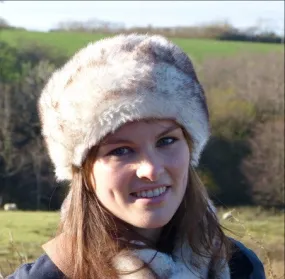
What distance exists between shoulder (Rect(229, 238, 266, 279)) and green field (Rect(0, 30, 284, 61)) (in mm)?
12051

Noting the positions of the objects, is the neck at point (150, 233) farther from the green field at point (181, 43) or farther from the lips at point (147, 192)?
the green field at point (181, 43)

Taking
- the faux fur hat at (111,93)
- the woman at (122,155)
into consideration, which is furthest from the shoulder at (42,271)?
the faux fur hat at (111,93)

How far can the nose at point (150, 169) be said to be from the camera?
2.08 meters

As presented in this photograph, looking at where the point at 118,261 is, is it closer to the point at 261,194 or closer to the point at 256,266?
the point at 256,266

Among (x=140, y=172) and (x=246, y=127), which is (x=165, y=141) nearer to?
(x=140, y=172)

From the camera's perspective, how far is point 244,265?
2463mm

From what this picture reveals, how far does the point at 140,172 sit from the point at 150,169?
0.09 feet

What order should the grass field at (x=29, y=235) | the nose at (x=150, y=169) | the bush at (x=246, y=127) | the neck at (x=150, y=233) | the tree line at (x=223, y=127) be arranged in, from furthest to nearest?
the bush at (x=246, y=127), the tree line at (x=223, y=127), the grass field at (x=29, y=235), the neck at (x=150, y=233), the nose at (x=150, y=169)

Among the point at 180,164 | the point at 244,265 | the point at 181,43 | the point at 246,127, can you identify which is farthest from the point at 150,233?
Result: the point at 246,127

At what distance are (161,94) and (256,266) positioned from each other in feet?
2.16

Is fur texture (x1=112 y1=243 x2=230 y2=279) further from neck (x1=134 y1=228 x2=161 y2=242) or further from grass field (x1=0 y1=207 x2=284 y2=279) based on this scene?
grass field (x1=0 y1=207 x2=284 y2=279)

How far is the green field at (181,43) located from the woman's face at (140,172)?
12.3m

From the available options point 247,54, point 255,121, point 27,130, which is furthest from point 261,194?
point 27,130

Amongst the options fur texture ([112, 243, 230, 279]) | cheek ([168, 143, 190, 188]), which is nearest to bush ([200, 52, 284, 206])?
fur texture ([112, 243, 230, 279])
